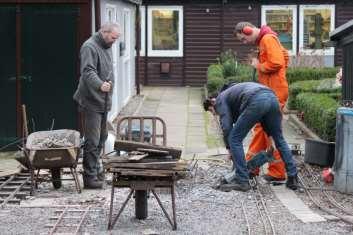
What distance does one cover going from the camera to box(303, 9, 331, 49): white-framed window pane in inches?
1041

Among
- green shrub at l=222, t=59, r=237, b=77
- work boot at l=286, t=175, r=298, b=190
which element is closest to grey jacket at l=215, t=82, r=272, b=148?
work boot at l=286, t=175, r=298, b=190

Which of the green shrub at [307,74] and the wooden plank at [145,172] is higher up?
the green shrub at [307,74]

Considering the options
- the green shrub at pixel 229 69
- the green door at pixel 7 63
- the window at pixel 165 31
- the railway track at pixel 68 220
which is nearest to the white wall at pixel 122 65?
the green door at pixel 7 63

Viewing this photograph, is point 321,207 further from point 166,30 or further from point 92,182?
point 166,30

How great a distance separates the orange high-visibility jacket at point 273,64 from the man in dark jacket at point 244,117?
0.50 meters

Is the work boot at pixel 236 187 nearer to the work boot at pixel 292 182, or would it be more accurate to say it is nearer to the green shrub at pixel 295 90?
the work boot at pixel 292 182

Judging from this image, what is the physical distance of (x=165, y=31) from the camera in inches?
1049

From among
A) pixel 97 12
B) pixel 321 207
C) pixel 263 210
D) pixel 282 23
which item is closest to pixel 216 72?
pixel 282 23

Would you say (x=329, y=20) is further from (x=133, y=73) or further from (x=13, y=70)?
(x=13, y=70)

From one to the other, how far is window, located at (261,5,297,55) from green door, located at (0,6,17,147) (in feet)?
46.8

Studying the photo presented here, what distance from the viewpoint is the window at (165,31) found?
26.6 meters

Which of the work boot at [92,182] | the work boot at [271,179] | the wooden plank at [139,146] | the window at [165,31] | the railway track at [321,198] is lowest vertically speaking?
the railway track at [321,198]

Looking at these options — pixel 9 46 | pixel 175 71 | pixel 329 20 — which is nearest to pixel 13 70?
pixel 9 46

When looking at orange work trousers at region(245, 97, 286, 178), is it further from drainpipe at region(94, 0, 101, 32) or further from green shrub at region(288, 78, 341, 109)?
green shrub at region(288, 78, 341, 109)
